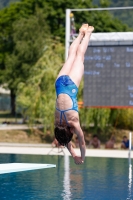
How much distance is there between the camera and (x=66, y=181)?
51.2 ft

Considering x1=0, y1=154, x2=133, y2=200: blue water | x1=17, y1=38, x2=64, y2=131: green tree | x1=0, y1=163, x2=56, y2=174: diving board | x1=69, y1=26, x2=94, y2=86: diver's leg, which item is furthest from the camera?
x1=17, y1=38, x2=64, y2=131: green tree

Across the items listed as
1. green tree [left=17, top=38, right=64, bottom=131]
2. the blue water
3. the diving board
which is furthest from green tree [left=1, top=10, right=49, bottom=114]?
the diving board

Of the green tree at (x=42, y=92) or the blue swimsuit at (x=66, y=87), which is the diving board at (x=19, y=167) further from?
the green tree at (x=42, y=92)

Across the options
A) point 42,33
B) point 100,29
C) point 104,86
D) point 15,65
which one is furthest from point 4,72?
point 104,86

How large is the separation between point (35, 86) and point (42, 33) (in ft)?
40.8

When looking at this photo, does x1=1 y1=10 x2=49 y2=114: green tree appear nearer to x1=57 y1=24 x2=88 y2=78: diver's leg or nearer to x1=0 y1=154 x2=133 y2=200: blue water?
x1=0 y1=154 x2=133 y2=200: blue water

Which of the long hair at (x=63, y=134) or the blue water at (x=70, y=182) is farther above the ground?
the long hair at (x=63, y=134)

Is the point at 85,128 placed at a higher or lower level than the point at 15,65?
lower

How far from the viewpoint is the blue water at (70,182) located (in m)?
13.6

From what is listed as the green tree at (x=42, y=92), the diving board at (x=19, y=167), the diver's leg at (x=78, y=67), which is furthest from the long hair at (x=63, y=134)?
the green tree at (x=42, y=92)

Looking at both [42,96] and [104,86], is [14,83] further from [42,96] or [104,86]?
[104,86]

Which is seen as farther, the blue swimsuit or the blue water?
the blue water

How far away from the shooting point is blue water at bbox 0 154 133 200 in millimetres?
13594

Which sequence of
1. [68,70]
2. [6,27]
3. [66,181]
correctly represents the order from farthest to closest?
1. [6,27]
2. [66,181]
3. [68,70]
